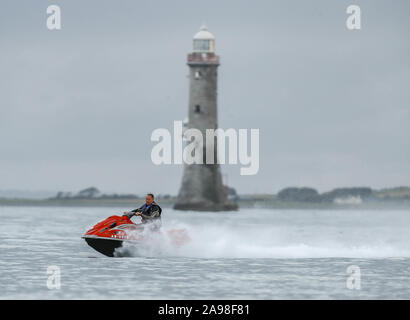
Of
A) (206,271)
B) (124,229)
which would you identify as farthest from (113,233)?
(206,271)

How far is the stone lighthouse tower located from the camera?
88.0 meters

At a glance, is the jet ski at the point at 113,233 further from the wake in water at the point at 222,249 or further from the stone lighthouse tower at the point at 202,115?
the stone lighthouse tower at the point at 202,115

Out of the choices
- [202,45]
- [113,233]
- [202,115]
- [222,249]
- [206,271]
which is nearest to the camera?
[206,271]

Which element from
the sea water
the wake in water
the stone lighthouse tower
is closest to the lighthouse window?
the stone lighthouse tower

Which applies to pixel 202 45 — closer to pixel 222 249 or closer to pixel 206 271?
pixel 222 249

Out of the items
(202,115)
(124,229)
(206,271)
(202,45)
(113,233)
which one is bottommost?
(206,271)

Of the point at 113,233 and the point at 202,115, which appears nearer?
the point at 113,233

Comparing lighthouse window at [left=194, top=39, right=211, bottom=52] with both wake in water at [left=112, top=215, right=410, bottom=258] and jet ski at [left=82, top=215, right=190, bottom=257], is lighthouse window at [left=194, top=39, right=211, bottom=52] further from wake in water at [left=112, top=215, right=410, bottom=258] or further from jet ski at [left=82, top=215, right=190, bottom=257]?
jet ski at [left=82, top=215, right=190, bottom=257]

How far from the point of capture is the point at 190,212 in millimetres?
91875

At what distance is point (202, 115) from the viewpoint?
88.3m

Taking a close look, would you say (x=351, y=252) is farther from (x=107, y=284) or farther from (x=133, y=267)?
(x=107, y=284)

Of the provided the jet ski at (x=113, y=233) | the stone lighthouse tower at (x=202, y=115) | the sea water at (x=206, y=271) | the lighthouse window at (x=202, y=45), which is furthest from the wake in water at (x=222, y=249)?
the lighthouse window at (x=202, y=45)

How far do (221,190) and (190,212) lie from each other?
3.37 m
